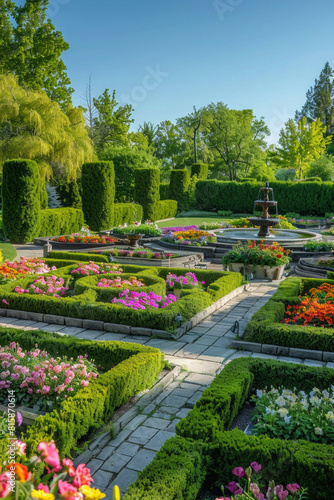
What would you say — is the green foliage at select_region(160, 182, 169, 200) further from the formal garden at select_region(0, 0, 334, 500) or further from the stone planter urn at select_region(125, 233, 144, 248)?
the stone planter urn at select_region(125, 233, 144, 248)

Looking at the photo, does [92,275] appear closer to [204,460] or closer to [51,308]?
[51,308]

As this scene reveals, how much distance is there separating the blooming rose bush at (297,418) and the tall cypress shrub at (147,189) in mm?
21258

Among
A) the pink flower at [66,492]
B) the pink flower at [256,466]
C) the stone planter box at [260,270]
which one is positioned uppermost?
the pink flower at [66,492]

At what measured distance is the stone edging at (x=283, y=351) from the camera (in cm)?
601

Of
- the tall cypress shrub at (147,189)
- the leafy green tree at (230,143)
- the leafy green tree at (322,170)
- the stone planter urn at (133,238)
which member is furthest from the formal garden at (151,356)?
the leafy green tree at (230,143)

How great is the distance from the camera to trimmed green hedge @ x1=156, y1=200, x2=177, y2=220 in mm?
26841

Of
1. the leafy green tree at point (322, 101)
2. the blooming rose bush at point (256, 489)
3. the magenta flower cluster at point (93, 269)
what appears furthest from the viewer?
the leafy green tree at point (322, 101)

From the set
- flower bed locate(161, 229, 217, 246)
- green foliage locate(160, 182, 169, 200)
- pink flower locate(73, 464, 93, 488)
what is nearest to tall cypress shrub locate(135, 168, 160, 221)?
green foliage locate(160, 182, 169, 200)

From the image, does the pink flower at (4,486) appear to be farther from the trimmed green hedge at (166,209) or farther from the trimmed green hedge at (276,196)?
the trimmed green hedge at (276,196)

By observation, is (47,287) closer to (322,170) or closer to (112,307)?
(112,307)

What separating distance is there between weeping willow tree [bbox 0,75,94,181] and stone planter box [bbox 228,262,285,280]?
13094mm

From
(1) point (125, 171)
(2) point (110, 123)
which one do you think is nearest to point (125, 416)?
(1) point (125, 171)

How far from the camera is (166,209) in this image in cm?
2806

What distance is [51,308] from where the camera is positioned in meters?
7.77
